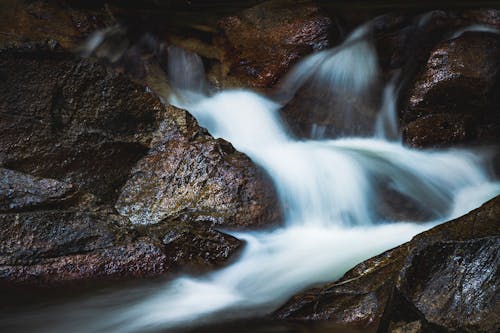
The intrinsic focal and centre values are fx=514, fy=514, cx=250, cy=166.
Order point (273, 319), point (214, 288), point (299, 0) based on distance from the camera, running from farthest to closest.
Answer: point (299, 0), point (214, 288), point (273, 319)

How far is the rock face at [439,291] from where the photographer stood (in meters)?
2.61

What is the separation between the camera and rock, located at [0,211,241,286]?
4332mm

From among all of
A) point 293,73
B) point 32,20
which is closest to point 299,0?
point 293,73

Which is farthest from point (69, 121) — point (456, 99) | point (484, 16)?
point (484, 16)

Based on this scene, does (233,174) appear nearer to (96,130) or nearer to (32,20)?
(96,130)

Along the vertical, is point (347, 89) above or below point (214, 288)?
above

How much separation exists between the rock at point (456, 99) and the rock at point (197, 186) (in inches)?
118

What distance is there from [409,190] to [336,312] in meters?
3.26

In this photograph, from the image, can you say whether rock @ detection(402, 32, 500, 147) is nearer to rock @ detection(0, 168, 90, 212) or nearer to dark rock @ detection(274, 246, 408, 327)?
dark rock @ detection(274, 246, 408, 327)

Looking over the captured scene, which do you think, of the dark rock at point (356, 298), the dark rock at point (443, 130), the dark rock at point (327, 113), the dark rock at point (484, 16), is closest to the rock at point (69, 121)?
the dark rock at point (327, 113)

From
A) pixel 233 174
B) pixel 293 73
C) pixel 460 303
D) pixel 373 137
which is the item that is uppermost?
pixel 293 73

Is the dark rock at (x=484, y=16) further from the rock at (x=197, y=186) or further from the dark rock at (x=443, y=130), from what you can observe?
the rock at (x=197, y=186)

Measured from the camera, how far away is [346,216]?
233 inches

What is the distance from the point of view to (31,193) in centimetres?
486
